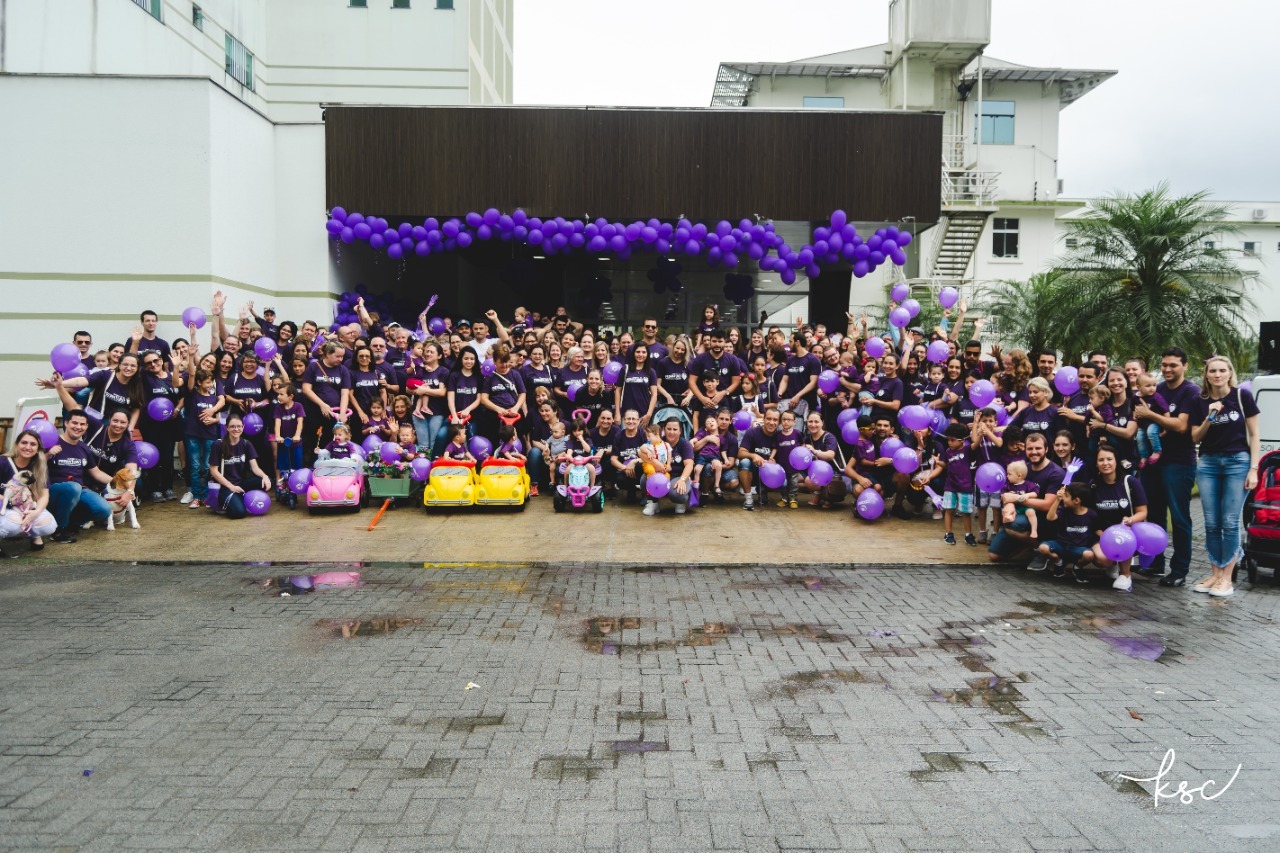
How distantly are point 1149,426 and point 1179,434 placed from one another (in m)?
0.33

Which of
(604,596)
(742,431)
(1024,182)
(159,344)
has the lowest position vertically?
(604,596)

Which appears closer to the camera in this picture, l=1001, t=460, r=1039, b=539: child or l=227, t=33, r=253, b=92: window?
l=1001, t=460, r=1039, b=539: child

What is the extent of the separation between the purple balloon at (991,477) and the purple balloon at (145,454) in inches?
384

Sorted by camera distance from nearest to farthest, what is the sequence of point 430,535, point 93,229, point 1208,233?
point 430,535, point 93,229, point 1208,233

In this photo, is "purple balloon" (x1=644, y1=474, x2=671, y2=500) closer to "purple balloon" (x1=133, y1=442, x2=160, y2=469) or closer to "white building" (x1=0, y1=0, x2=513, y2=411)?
"purple balloon" (x1=133, y1=442, x2=160, y2=469)

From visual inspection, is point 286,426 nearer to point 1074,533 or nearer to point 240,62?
point 1074,533

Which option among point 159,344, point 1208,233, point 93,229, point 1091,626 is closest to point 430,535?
point 159,344

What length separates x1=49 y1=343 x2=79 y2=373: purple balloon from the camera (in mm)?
11000

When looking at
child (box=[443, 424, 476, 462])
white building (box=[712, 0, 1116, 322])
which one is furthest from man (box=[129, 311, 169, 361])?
white building (box=[712, 0, 1116, 322])

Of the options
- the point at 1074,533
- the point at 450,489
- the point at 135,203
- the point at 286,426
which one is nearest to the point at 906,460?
the point at 1074,533

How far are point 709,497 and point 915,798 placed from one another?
7884 millimetres

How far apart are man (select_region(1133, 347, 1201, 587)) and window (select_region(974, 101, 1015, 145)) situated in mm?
35661

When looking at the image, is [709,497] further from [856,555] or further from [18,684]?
[18,684]

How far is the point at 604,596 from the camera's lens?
7.49 metres
